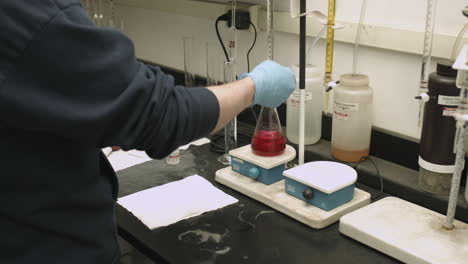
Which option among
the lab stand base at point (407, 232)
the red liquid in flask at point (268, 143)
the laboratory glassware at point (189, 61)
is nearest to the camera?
the lab stand base at point (407, 232)

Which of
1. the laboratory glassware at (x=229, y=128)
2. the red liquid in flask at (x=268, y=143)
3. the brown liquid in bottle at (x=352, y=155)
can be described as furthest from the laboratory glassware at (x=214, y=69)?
the brown liquid in bottle at (x=352, y=155)

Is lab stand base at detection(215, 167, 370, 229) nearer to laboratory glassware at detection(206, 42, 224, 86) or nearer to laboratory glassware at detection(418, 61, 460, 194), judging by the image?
laboratory glassware at detection(418, 61, 460, 194)

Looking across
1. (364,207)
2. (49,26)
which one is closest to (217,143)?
(364,207)

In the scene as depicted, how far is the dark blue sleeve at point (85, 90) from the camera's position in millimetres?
786

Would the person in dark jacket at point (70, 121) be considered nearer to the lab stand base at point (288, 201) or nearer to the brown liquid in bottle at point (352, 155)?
the lab stand base at point (288, 201)

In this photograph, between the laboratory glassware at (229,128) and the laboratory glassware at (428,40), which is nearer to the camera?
the laboratory glassware at (428,40)

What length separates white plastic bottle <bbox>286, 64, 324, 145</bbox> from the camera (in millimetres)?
1594

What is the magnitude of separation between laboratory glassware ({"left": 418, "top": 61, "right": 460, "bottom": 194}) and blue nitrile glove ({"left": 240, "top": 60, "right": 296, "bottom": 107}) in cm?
36

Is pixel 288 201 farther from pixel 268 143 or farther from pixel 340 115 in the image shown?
pixel 340 115

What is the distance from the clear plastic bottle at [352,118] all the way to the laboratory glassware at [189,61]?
27.9 inches

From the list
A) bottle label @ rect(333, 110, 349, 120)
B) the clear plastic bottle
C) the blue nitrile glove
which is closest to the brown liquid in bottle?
the clear plastic bottle

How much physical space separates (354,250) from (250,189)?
0.36 metres

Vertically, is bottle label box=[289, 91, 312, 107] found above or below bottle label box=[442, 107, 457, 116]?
below

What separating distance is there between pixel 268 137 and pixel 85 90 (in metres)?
0.70
